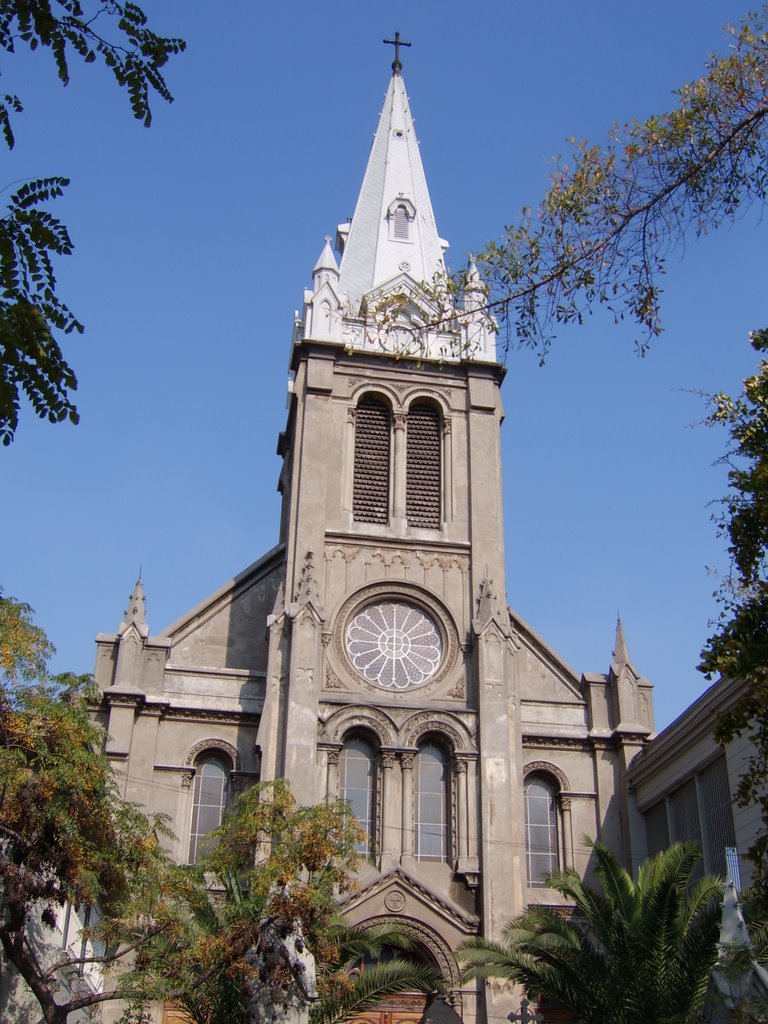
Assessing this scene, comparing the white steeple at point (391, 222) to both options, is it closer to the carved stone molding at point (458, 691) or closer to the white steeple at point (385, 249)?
the white steeple at point (385, 249)

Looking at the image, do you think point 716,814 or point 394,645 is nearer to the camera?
point 716,814

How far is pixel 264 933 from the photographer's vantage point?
704 inches

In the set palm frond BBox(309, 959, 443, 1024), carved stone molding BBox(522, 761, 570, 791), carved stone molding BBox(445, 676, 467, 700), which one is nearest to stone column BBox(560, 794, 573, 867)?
carved stone molding BBox(522, 761, 570, 791)

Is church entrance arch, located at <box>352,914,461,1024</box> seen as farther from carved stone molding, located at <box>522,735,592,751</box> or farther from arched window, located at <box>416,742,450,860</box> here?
carved stone molding, located at <box>522,735,592,751</box>

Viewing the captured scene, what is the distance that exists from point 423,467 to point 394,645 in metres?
5.34

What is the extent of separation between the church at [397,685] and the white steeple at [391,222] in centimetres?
297

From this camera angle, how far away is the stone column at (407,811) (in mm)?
27969

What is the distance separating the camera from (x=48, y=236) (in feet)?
28.9

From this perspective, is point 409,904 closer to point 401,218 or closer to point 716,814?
point 716,814

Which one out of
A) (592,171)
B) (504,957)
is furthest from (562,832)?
(592,171)

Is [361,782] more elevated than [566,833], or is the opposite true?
[361,782]

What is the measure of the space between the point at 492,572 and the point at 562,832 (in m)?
6.56

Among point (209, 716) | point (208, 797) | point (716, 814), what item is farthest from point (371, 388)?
point (716, 814)

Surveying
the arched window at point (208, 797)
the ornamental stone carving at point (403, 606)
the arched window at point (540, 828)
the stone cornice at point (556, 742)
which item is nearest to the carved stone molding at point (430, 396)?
the ornamental stone carving at point (403, 606)
